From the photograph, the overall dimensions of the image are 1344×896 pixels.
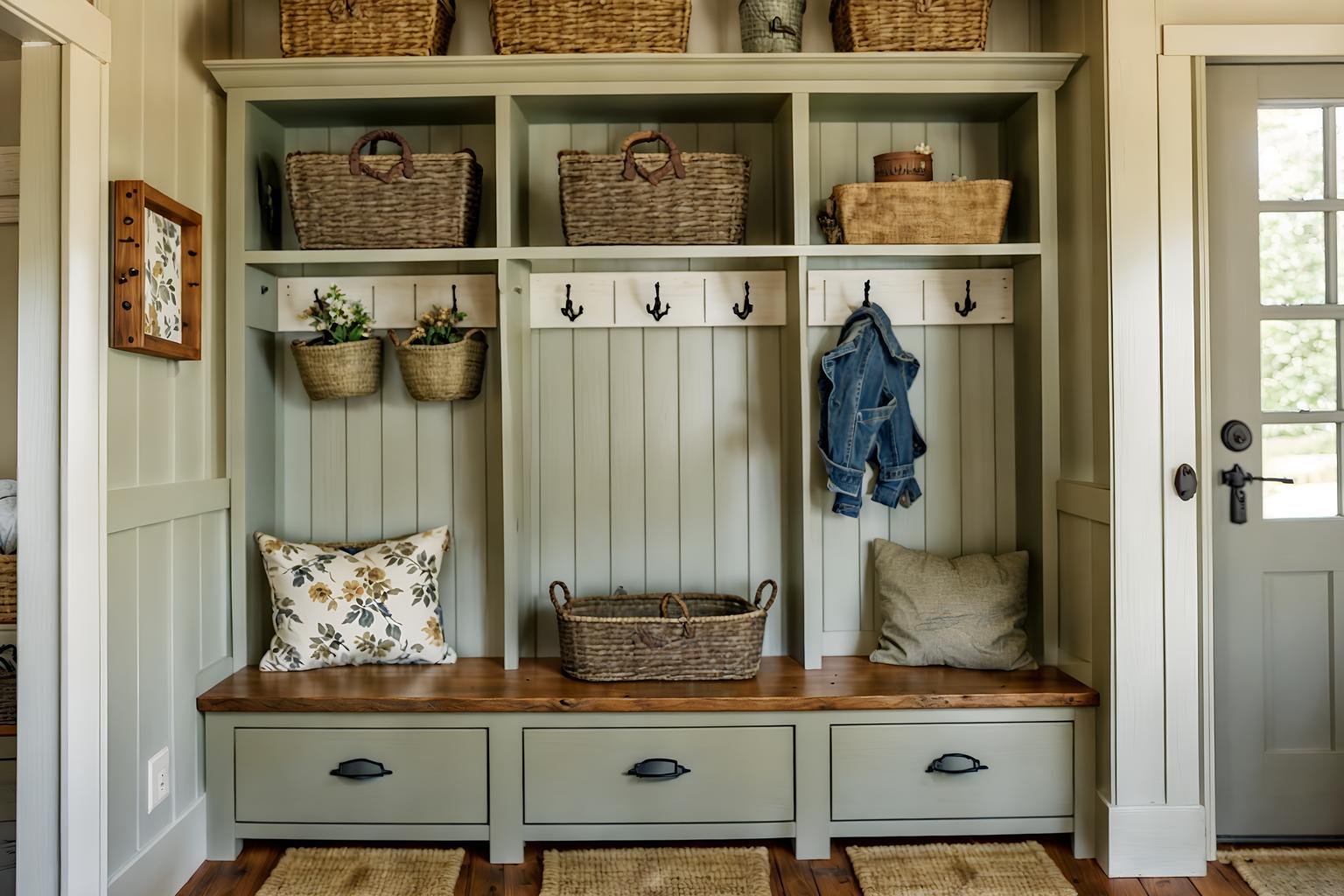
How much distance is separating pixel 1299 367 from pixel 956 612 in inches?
41.0

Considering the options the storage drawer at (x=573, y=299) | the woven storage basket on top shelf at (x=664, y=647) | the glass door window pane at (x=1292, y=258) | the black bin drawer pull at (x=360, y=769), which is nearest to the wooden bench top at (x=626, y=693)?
the woven storage basket on top shelf at (x=664, y=647)

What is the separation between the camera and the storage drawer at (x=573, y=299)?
2906 mm

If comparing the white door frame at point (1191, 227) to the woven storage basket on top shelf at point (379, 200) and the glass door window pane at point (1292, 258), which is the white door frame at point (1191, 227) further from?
the woven storage basket on top shelf at point (379, 200)

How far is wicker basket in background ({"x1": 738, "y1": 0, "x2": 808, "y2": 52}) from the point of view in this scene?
266cm

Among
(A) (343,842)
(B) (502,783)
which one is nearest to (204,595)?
(A) (343,842)

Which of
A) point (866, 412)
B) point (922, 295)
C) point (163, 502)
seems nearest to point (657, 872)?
point (866, 412)

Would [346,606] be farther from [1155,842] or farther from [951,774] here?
[1155,842]

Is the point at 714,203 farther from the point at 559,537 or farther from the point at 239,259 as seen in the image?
the point at 239,259

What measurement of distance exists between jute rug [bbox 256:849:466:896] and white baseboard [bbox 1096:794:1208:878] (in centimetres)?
158

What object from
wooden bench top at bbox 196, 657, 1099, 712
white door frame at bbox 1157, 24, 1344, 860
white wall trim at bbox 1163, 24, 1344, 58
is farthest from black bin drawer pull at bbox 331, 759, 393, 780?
white wall trim at bbox 1163, 24, 1344, 58

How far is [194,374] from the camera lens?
2576 mm

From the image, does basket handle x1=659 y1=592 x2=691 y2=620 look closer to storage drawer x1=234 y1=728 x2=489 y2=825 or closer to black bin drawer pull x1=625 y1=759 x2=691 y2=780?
black bin drawer pull x1=625 y1=759 x2=691 y2=780

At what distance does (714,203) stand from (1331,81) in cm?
153

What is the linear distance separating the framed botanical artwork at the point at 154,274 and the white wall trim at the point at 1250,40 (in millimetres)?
2385
